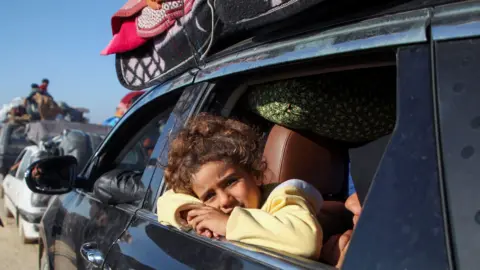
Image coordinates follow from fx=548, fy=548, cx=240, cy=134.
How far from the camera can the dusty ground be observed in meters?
6.55

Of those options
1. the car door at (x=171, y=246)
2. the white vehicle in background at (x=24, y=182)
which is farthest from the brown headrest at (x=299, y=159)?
the white vehicle in background at (x=24, y=182)

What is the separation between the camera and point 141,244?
1.90 m

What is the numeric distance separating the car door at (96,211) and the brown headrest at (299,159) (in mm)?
473

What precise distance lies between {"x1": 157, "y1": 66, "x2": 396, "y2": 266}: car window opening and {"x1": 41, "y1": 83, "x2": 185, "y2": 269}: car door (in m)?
0.45

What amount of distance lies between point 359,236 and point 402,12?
51 centimetres

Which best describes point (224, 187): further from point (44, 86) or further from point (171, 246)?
point (44, 86)

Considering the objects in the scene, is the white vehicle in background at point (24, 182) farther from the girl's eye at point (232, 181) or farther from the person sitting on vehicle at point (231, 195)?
the girl's eye at point (232, 181)

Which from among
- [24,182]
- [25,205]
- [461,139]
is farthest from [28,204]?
[461,139]

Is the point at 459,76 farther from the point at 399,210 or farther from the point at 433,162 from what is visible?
the point at 399,210

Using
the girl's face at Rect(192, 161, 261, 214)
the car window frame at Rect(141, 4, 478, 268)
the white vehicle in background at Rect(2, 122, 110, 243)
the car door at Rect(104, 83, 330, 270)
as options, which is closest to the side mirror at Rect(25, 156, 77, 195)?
the car door at Rect(104, 83, 330, 270)

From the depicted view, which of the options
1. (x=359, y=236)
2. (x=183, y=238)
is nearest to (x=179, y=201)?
(x=183, y=238)

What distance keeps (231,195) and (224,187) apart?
43 millimetres

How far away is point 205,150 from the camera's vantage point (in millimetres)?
1972

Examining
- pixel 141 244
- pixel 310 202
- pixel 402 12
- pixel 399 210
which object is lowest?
pixel 141 244
